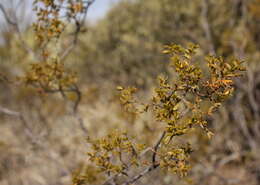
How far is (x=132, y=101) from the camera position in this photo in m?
2.01

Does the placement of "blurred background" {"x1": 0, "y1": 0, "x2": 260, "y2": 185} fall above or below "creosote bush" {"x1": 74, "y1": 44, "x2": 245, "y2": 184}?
above

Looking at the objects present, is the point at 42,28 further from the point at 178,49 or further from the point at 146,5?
the point at 146,5

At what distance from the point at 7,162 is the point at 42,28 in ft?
21.2

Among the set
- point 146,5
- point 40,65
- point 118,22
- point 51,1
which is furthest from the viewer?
point 118,22

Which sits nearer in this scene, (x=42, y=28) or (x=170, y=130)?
(x=170, y=130)

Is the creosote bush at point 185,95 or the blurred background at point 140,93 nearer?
the creosote bush at point 185,95

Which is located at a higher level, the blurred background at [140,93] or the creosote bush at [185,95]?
the blurred background at [140,93]

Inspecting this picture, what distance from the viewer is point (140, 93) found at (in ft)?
32.1

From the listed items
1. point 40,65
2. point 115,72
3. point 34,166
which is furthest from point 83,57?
point 40,65

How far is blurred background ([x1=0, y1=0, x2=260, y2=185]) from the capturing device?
6398 mm

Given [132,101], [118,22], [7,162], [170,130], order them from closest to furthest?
[170,130] < [132,101] < [7,162] < [118,22]

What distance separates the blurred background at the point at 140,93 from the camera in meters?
6.40

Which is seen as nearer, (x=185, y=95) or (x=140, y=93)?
(x=185, y=95)

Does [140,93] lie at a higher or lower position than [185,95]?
higher
